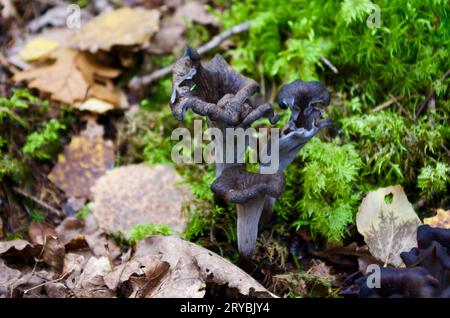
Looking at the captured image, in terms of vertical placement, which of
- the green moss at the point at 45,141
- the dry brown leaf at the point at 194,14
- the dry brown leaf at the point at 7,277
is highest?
the dry brown leaf at the point at 194,14

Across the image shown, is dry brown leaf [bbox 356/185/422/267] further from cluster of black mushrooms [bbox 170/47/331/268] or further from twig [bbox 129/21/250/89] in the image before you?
twig [bbox 129/21/250/89]

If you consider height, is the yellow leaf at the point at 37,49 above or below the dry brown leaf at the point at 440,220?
above

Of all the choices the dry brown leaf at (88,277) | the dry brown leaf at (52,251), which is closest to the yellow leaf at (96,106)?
the dry brown leaf at (52,251)

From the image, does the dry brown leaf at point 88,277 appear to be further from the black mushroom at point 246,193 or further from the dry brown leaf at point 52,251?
the black mushroom at point 246,193

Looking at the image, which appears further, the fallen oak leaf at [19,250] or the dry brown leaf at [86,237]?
the dry brown leaf at [86,237]

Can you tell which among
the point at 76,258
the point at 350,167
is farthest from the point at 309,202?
the point at 76,258

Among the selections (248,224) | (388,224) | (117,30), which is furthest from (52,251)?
(117,30)

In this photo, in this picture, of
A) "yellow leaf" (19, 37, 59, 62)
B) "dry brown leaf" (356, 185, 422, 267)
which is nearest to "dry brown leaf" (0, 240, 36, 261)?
"yellow leaf" (19, 37, 59, 62)
